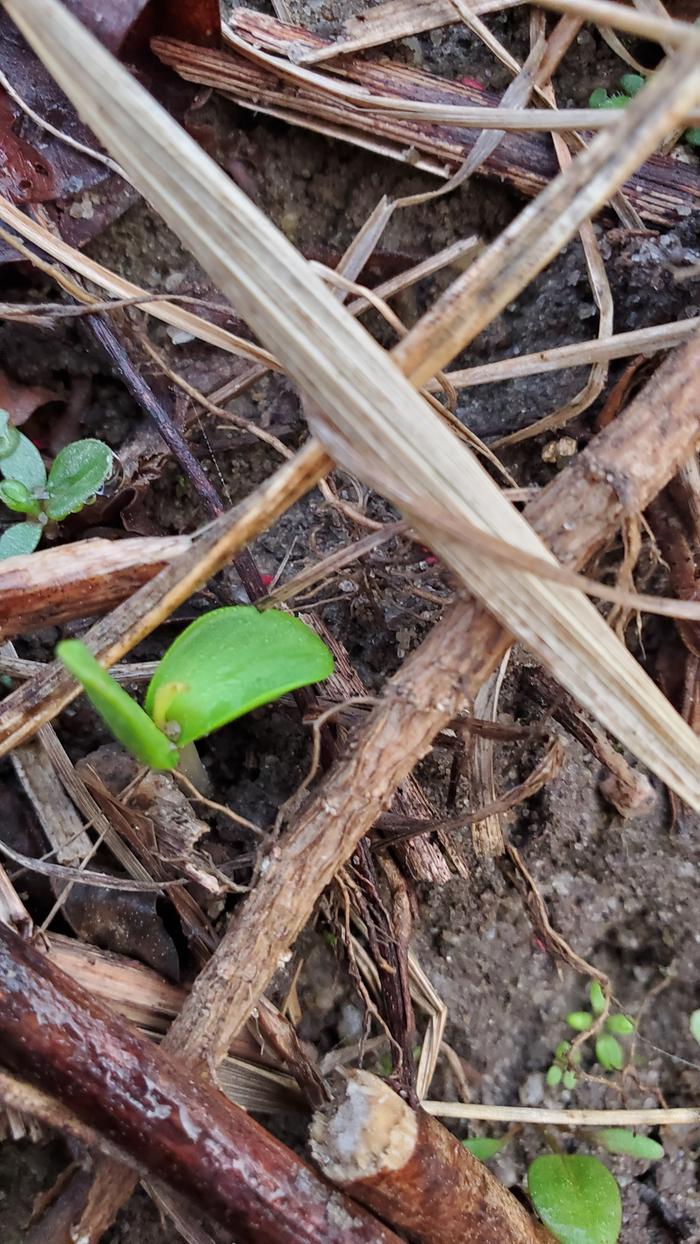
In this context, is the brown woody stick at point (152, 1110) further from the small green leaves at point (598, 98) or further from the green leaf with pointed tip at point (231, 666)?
the small green leaves at point (598, 98)

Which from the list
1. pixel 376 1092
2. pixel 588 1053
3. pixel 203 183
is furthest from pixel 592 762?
pixel 203 183

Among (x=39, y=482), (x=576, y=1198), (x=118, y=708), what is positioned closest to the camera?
(x=118, y=708)

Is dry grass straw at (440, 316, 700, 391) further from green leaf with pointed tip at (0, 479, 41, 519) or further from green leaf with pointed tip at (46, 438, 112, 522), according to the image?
green leaf with pointed tip at (0, 479, 41, 519)

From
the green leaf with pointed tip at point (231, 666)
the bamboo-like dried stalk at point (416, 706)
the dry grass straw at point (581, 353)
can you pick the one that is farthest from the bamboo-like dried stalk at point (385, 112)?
the green leaf with pointed tip at point (231, 666)

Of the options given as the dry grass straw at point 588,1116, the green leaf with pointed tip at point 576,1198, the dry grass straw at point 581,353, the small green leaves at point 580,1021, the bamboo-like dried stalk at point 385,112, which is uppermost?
the bamboo-like dried stalk at point 385,112

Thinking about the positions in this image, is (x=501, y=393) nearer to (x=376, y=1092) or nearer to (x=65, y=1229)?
(x=376, y=1092)

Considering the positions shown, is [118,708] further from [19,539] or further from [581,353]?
[581,353]

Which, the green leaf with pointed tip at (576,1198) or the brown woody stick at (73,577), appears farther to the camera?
the green leaf with pointed tip at (576,1198)

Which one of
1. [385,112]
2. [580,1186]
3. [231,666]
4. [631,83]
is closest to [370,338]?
[231,666]
